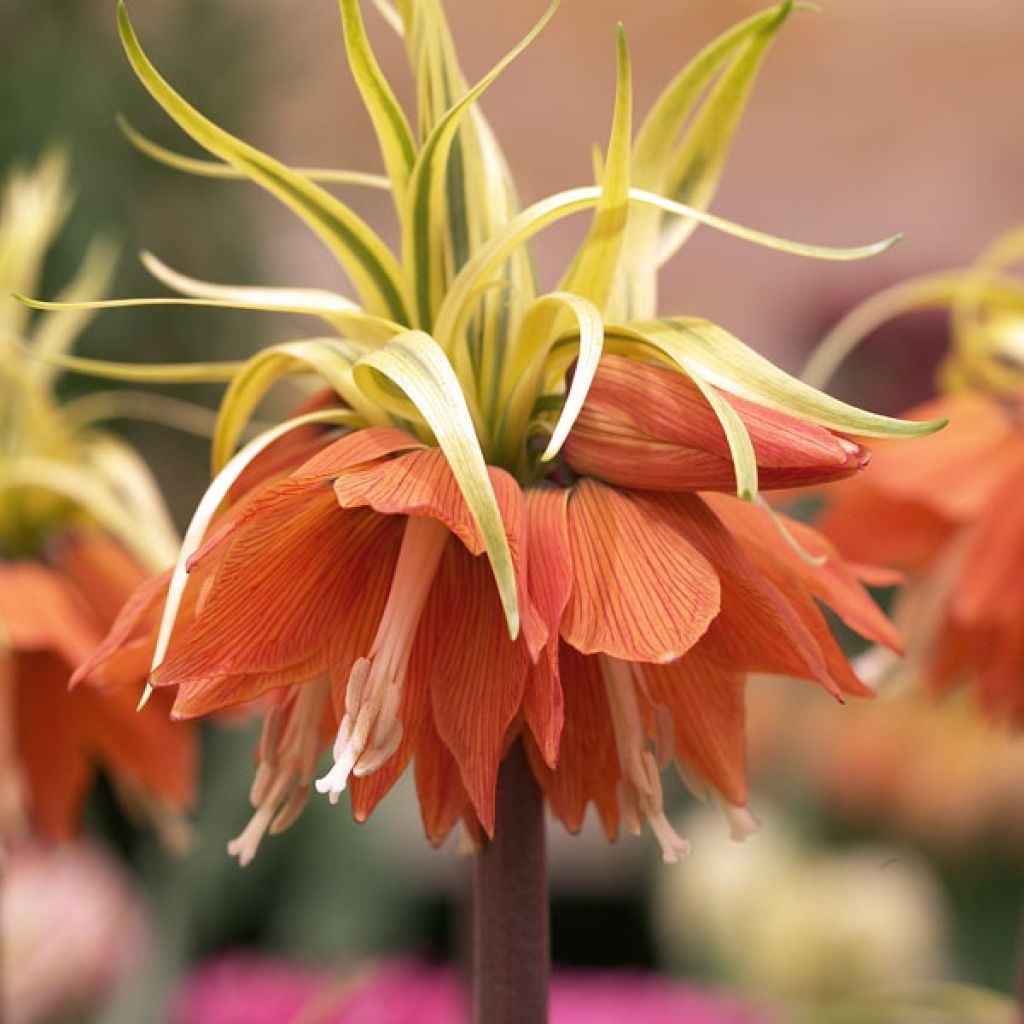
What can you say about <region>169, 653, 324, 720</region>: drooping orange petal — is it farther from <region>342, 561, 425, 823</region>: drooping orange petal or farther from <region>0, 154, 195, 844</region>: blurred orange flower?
<region>0, 154, 195, 844</region>: blurred orange flower

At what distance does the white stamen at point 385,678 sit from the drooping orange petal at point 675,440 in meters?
0.03

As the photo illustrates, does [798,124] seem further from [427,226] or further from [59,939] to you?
[427,226]

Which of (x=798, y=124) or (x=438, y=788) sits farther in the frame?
(x=798, y=124)

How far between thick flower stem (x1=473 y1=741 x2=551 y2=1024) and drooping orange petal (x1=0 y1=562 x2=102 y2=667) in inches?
6.5

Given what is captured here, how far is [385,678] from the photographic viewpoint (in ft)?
0.77

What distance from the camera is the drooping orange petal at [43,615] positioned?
38 cm

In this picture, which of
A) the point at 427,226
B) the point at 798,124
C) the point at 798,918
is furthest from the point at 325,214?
the point at 798,124

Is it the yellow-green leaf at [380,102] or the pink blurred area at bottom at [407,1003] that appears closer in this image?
the yellow-green leaf at [380,102]

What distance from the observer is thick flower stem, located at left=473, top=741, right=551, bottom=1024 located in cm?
25

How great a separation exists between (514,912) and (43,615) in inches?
7.3

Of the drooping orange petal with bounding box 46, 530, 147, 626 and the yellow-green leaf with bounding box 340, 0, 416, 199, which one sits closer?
the yellow-green leaf with bounding box 340, 0, 416, 199

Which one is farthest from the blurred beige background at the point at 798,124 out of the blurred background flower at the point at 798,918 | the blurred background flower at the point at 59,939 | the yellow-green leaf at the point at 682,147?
the yellow-green leaf at the point at 682,147

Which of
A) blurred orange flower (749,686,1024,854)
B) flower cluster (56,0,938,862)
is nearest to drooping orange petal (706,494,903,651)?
flower cluster (56,0,938,862)

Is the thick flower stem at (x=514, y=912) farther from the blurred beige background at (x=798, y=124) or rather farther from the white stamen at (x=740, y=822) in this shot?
the blurred beige background at (x=798, y=124)
